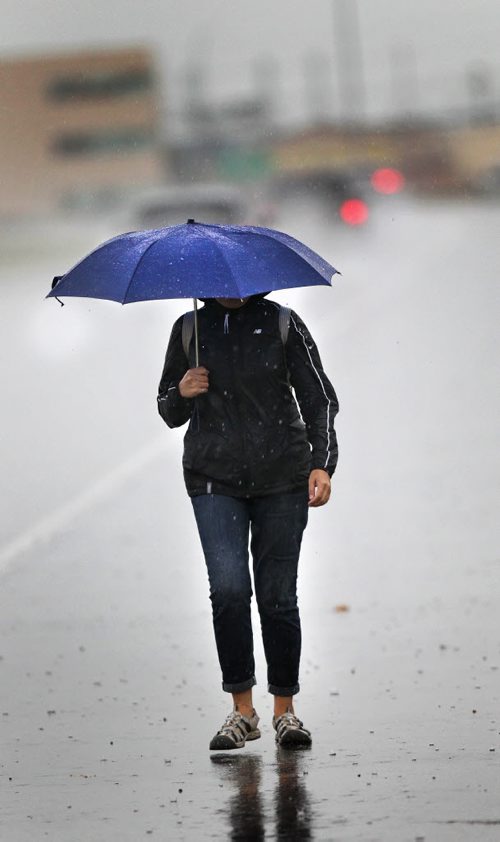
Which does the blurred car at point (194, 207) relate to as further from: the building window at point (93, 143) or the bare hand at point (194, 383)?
the building window at point (93, 143)

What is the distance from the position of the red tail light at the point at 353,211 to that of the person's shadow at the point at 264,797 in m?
31.4

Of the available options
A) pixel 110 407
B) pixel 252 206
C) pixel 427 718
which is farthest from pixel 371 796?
pixel 252 206

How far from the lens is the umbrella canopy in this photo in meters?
6.24

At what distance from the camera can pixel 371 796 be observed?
19.1 feet

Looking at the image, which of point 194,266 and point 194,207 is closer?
point 194,266

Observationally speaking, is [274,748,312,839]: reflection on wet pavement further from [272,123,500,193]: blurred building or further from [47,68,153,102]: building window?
[47,68,153,102]: building window

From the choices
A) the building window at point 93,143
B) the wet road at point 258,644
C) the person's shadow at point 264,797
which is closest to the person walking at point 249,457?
the person's shadow at point 264,797

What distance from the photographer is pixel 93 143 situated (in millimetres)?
76688

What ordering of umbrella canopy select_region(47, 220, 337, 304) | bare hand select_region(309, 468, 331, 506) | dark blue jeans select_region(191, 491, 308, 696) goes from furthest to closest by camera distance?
dark blue jeans select_region(191, 491, 308, 696) < bare hand select_region(309, 468, 331, 506) < umbrella canopy select_region(47, 220, 337, 304)

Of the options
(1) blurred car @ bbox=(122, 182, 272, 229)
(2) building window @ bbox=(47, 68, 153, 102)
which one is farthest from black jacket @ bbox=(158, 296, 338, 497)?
(2) building window @ bbox=(47, 68, 153, 102)

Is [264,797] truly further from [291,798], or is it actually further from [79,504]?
[79,504]

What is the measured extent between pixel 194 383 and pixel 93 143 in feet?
234

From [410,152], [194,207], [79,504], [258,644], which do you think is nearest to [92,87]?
[410,152]

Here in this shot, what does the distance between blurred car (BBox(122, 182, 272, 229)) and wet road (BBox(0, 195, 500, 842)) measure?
5.78 metres
